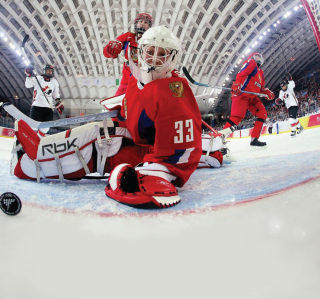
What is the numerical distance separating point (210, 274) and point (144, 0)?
46.0 feet

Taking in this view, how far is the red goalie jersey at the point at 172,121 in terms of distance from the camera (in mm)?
1158

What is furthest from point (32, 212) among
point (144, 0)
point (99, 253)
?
point (144, 0)

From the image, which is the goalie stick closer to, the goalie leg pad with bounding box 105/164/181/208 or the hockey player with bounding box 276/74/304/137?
the goalie leg pad with bounding box 105/164/181/208

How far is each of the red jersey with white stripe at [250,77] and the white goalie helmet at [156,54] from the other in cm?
305

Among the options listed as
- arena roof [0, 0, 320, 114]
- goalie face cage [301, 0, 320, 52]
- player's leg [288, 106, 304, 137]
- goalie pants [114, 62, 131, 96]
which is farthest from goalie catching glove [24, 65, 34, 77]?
arena roof [0, 0, 320, 114]

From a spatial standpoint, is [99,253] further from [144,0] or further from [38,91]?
[144,0]

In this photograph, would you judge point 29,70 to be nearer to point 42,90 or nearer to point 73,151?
point 42,90

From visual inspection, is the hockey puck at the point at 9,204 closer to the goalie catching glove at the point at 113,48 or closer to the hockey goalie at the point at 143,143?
the hockey goalie at the point at 143,143

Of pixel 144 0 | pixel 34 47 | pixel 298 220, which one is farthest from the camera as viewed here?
pixel 34 47

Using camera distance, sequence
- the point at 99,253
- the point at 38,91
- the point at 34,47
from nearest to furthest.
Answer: the point at 99,253 → the point at 38,91 → the point at 34,47

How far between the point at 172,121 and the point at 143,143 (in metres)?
0.30

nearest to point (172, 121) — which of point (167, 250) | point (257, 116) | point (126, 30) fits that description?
point (167, 250)

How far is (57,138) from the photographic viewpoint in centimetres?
150

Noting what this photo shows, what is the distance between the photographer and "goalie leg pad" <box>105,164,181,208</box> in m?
0.97
